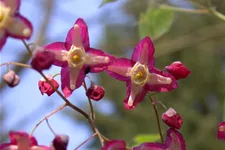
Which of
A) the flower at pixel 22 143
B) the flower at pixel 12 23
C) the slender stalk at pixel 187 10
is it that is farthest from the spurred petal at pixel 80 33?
the slender stalk at pixel 187 10

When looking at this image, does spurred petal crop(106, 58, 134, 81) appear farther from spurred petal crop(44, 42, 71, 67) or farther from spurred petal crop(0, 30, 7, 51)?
spurred petal crop(0, 30, 7, 51)

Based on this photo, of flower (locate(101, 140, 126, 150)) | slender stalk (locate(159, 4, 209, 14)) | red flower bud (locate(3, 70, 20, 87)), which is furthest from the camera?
slender stalk (locate(159, 4, 209, 14))

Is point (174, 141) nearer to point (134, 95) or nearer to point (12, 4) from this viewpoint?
point (134, 95)

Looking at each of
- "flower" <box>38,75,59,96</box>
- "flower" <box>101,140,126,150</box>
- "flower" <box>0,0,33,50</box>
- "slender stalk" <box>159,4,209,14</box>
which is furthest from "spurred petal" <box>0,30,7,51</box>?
"slender stalk" <box>159,4,209,14</box>

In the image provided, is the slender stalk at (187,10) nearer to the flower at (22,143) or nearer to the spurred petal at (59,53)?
the spurred petal at (59,53)

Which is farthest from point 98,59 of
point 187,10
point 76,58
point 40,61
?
point 187,10

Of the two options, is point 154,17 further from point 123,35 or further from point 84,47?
point 123,35
